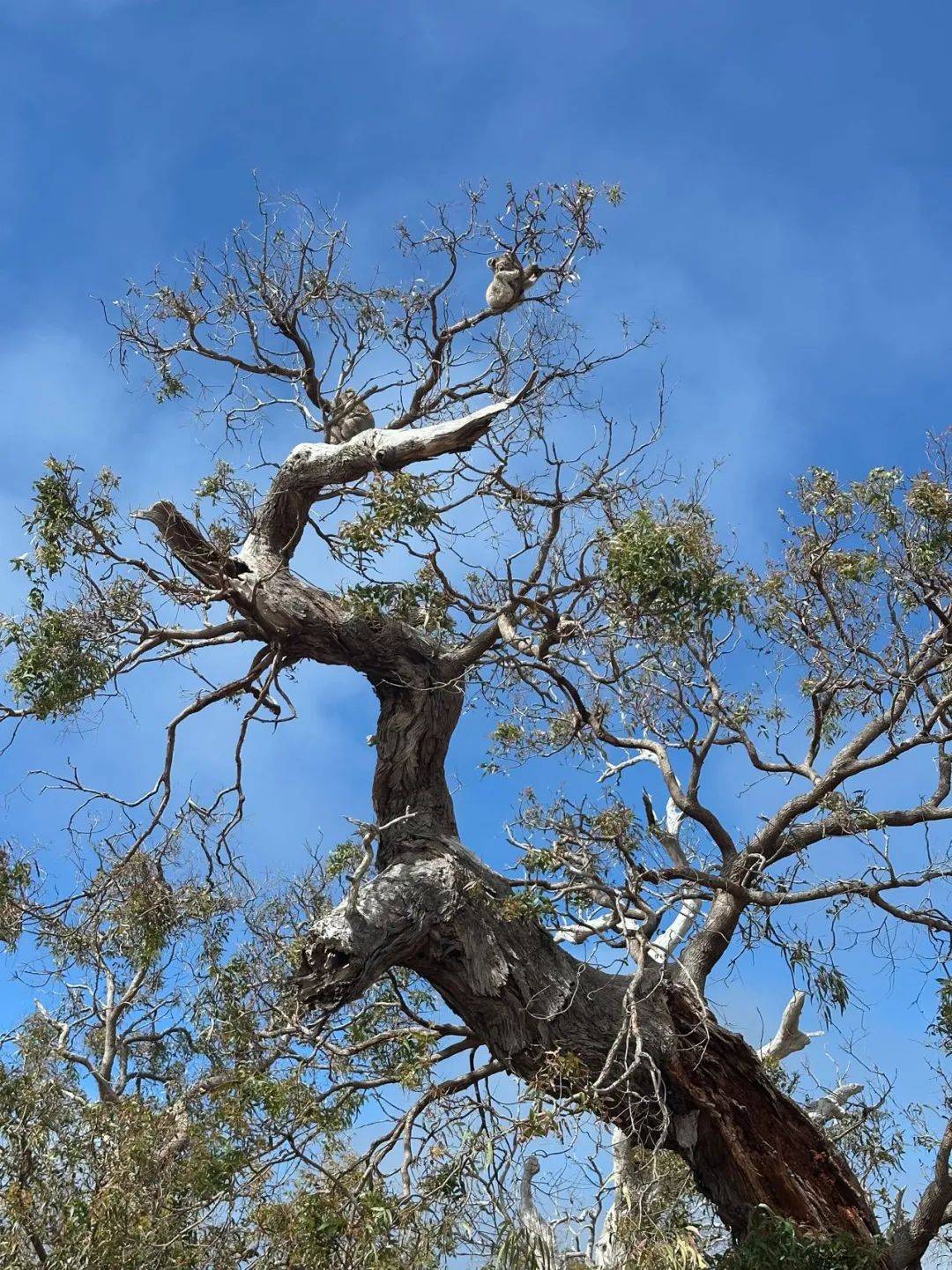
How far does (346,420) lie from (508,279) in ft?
5.71

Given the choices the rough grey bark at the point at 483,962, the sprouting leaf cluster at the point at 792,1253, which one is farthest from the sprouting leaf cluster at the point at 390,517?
the sprouting leaf cluster at the point at 792,1253

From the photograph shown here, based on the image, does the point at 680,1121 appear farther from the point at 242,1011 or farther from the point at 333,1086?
the point at 242,1011

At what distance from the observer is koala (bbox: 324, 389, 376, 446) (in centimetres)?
1055

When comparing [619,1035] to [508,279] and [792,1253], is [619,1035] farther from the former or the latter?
[508,279]

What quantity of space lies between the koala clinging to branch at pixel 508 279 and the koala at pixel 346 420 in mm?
1379

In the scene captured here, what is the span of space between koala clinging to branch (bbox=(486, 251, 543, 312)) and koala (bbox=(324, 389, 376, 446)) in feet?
4.52

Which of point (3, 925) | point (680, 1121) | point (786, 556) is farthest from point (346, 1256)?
point (786, 556)

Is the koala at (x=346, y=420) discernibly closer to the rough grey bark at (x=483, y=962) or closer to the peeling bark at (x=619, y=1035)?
the rough grey bark at (x=483, y=962)

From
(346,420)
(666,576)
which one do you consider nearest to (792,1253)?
(666,576)

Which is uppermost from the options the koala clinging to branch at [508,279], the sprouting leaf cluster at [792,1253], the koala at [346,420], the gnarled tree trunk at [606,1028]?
the koala clinging to branch at [508,279]

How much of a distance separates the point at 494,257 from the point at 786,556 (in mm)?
3421

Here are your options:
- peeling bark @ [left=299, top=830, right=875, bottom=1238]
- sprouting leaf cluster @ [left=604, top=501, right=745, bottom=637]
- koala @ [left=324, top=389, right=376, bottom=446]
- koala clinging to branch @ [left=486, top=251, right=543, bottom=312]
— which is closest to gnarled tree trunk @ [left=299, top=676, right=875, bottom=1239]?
peeling bark @ [left=299, top=830, right=875, bottom=1238]

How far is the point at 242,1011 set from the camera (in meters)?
8.65

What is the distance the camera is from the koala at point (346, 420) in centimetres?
1055
